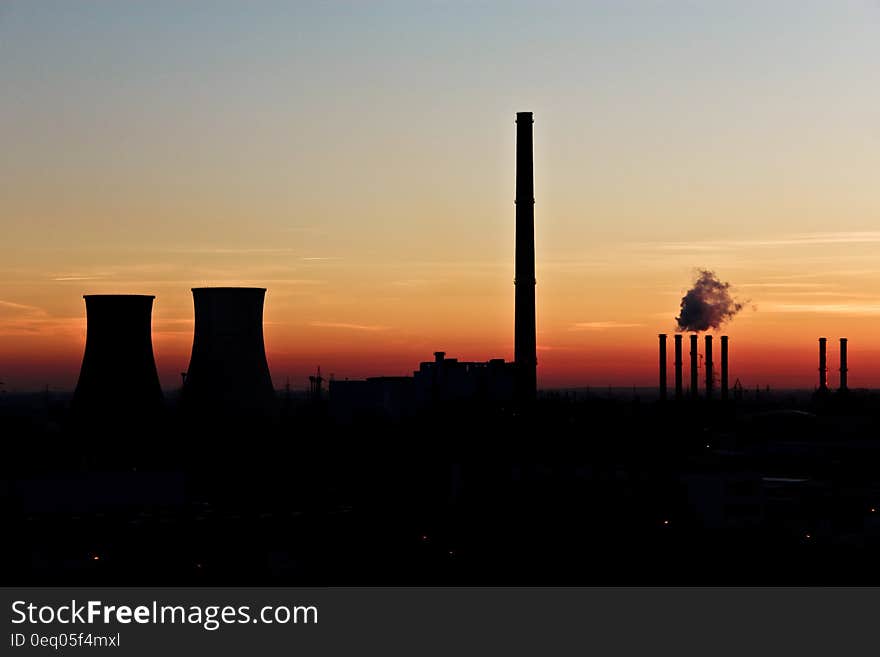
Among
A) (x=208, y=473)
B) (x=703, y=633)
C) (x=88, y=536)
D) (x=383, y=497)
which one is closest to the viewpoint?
(x=703, y=633)

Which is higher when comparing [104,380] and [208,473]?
[104,380]

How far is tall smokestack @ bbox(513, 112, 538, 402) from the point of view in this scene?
191ft

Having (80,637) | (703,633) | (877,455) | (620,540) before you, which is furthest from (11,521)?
(877,455)

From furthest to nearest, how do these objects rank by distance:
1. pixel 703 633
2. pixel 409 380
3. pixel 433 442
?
pixel 409 380, pixel 433 442, pixel 703 633

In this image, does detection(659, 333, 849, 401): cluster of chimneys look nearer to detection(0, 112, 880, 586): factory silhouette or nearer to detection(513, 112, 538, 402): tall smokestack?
detection(0, 112, 880, 586): factory silhouette

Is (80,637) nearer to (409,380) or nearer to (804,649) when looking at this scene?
(804,649)

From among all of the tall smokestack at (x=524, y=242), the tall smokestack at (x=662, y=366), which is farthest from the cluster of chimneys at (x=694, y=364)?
the tall smokestack at (x=524, y=242)

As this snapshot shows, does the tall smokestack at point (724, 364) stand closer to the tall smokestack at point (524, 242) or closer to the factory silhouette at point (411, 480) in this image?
the factory silhouette at point (411, 480)

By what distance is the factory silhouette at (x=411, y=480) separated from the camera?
3862 centimetres

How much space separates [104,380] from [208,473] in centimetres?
645

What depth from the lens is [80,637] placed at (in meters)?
30.5

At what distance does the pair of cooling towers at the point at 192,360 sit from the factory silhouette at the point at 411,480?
73mm

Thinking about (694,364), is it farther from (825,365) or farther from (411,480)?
(411,480)

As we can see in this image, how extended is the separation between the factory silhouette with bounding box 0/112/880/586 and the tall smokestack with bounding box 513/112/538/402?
92mm
